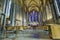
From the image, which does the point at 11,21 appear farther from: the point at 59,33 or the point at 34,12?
the point at 34,12

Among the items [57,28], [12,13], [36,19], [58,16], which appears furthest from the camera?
[36,19]

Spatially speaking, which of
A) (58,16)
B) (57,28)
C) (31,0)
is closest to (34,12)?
(31,0)

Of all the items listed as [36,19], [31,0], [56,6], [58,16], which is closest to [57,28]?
[58,16]

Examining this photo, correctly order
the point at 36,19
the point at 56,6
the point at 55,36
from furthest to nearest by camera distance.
Answer: the point at 36,19
the point at 56,6
the point at 55,36

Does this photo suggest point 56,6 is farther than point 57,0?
No

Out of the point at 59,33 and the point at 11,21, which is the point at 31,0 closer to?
the point at 11,21

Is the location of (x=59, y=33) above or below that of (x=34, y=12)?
below

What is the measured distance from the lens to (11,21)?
20.2 ft

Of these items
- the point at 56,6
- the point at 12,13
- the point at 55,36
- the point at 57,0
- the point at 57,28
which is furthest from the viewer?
the point at 12,13

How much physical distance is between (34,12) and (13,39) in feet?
54.9

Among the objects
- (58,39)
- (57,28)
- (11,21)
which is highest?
(11,21)

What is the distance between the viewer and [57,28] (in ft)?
7.27

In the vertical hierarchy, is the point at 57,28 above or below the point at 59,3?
below

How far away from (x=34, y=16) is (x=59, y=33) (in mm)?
16472
